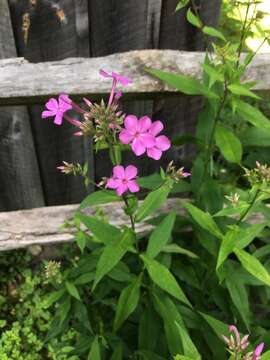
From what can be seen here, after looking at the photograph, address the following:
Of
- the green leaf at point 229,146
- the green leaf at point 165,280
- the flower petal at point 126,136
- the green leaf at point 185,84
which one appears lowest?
the green leaf at point 165,280

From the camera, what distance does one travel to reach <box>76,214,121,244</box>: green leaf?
4.68 ft

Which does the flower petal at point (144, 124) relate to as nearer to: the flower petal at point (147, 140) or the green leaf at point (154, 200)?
the flower petal at point (147, 140)

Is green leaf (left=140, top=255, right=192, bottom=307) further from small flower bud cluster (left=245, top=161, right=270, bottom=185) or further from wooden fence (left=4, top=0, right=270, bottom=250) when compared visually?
wooden fence (left=4, top=0, right=270, bottom=250)

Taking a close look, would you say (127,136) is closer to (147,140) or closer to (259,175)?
(147,140)

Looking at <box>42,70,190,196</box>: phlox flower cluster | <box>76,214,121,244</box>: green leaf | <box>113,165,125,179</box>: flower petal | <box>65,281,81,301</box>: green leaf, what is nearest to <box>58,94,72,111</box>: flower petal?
<box>42,70,190,196</box>: phlox flower cluster

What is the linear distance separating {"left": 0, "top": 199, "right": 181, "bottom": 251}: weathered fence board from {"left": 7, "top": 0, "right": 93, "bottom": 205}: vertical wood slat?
397 mm

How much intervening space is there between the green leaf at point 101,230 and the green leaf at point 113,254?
0.06 metres

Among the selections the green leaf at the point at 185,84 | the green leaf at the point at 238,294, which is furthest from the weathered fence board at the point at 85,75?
the green leaf at the point at 238,294

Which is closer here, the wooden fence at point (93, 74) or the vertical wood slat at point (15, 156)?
the wooden fence at point (93, 74)

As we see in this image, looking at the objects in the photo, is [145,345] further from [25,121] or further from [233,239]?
[25,121]

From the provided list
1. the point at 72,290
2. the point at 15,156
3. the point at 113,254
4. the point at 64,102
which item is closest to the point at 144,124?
the point at 64,102

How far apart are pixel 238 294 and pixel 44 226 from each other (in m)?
0.90

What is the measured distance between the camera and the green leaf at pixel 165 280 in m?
1.32

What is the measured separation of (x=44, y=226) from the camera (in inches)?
79.7
